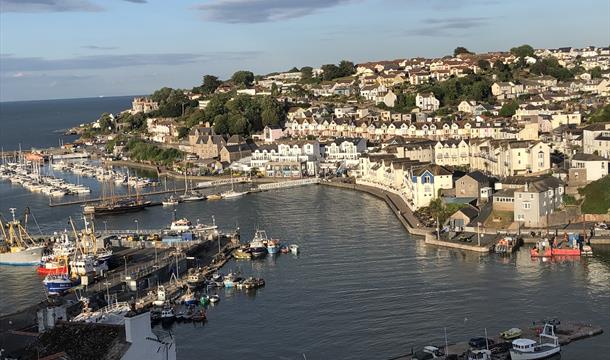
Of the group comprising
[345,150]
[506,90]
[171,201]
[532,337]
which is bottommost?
[532,337]

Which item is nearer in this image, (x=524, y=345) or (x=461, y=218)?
(x=524, y=345)

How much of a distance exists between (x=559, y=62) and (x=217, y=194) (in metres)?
27.6

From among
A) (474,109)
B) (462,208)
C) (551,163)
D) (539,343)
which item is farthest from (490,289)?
(474,109)

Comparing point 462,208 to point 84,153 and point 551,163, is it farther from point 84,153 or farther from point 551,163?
point 84,153

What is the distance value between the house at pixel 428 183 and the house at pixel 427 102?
17.5 meters

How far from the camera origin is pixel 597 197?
17.1m

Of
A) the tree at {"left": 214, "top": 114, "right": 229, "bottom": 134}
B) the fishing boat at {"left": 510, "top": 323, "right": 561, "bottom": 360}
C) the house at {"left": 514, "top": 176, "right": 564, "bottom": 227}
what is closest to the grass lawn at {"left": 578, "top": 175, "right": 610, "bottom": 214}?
the house at {"left": 514, "top": 176, "right": 564, "bottom": 227}

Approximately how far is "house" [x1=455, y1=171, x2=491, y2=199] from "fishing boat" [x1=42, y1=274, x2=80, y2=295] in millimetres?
9964

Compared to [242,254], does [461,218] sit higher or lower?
higher

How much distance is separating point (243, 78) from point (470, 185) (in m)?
36.7

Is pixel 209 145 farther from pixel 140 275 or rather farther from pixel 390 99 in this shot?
pixel 140 275

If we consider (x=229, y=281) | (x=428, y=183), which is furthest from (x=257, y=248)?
(x=428, y=183)

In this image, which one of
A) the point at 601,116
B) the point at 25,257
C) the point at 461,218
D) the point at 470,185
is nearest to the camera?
the point at 25,257

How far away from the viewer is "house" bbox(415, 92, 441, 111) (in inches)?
1478
